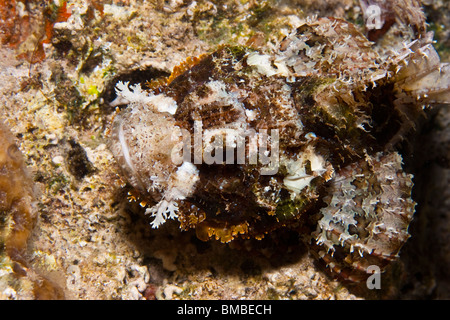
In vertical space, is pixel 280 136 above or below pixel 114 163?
above

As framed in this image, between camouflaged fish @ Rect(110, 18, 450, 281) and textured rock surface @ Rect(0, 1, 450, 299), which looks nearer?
camouflaged fish @ Rect(110, 18, 450, 281)

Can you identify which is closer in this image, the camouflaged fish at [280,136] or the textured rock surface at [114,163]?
the camouflaged fish at [280,136]

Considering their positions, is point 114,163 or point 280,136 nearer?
point 280,136
